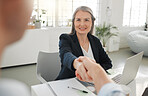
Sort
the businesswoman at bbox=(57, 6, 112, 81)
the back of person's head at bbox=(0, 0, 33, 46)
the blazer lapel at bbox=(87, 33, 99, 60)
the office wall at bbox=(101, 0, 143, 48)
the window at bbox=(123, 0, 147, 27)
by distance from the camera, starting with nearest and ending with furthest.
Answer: the back of person's head at bbox=(0, 0, 33, 46) < the businesswoman at bbox=(57, 6, 112, 81) < the blazer lapel at bbox=(87, 33, 99, 60) < the office wall at bbox=(101, 0, 143, 48) < the window at bbox=(123, 0, 147, 27)

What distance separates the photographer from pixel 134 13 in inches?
249

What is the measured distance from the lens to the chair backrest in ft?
6.00

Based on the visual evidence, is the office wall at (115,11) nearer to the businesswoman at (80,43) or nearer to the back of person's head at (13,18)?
the businesswoman at (80,43)

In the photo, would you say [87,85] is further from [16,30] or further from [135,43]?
[135,43]

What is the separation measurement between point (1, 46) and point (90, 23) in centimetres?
160

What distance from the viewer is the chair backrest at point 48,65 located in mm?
1827

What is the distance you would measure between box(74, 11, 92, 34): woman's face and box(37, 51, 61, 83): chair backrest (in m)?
0.45

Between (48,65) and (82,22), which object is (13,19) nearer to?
(82,22)

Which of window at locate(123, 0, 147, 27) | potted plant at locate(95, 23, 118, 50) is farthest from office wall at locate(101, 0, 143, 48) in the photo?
window at locate(123, 0, 147, 27)

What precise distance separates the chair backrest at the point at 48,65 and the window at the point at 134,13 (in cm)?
472

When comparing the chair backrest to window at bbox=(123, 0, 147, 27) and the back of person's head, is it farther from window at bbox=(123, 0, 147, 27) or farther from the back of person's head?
window at bbox=(123, 0, 147, 27)

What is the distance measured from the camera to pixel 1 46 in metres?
0.15

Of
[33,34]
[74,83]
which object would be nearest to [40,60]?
[74,83]

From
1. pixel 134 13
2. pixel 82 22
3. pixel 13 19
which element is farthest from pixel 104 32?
pixel 13 19
